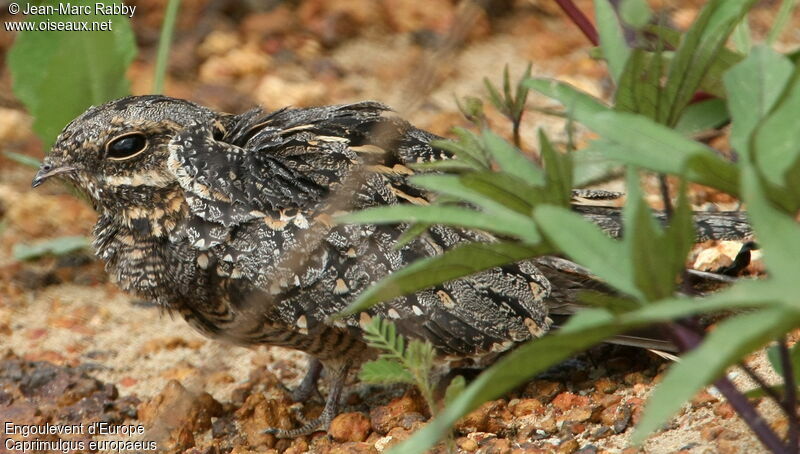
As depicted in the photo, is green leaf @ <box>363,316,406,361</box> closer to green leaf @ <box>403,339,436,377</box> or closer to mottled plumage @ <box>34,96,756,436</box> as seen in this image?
green leaf @ <box>403,339,436,377</box>

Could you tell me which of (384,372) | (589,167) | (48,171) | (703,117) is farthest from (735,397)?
(48,171)

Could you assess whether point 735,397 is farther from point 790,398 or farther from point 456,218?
point 456,218

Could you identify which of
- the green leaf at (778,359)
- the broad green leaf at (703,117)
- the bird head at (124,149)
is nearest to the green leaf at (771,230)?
the green leaf at (778,359)

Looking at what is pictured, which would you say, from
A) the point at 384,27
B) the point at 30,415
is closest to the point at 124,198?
the point at 30,415

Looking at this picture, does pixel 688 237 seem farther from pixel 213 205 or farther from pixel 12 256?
pixel 12 256

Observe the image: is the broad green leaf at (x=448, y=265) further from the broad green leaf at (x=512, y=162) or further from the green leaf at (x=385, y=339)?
the green leaf at (x=385, y=339)

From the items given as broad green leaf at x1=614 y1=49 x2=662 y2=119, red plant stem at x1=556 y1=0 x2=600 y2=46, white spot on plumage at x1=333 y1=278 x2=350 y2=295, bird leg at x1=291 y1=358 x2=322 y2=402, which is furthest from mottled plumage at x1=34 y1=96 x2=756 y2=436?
broad green leaf at x1=614 y1=49 x2=662 y2=119

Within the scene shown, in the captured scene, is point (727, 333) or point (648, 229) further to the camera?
point (648, 229)
